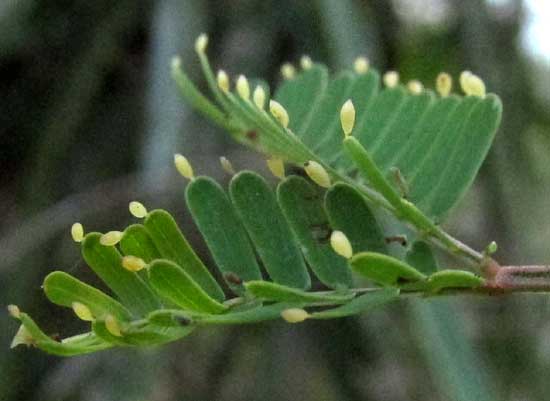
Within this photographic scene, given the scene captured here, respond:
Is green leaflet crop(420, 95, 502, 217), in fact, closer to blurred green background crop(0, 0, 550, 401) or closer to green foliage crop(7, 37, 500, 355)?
green foliage crop(7, 37, 500, 355)

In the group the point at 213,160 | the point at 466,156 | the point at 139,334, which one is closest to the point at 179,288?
the point at 139,334

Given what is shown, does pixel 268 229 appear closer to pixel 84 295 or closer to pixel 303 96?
pixel 84 295

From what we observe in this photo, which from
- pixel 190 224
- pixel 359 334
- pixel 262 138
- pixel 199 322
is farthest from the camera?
pixel 359 334

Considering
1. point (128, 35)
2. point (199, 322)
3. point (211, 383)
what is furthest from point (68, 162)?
point (199, 322)

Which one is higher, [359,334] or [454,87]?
[454,87]

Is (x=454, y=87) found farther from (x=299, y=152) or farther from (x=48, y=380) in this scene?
(x=299, y=152)

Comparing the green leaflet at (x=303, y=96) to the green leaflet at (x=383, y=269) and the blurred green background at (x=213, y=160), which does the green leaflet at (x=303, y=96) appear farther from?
the blurred green background at (x=213, y=160)

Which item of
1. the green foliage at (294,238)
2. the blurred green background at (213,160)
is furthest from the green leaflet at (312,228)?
the blurred green background at (213,160)
